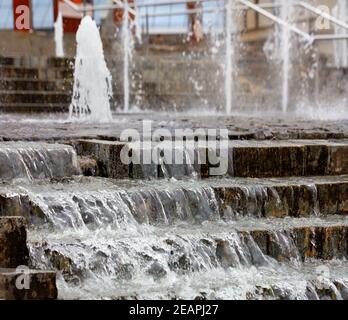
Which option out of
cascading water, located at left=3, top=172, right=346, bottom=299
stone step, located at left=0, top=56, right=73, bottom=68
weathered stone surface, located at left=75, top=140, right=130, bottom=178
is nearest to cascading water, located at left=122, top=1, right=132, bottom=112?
stone step, located at left=0, top=56, right=73, bottom=68

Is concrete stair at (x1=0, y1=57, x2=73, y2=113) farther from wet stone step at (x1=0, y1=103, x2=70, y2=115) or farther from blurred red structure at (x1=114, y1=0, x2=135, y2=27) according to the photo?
blurred red structure at (x1=114, y1=0, x2=135, y2=27)

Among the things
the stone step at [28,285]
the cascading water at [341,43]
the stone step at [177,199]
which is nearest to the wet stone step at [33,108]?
the stone step at [177,199]

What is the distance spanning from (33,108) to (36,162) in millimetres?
6412

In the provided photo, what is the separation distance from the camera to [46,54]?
1617 cm

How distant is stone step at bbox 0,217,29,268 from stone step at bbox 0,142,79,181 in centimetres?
145

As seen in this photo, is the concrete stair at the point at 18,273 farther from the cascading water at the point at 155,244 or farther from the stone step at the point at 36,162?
the stone step at the point at 36,162

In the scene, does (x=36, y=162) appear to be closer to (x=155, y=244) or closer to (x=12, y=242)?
(x=155, y=244)

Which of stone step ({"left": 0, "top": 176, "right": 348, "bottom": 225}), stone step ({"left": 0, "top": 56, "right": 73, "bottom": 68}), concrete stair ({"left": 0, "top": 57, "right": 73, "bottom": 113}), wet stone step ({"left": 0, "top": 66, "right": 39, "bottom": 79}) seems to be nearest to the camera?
stone step ({"left": 0, "top": 176, "right": 348, "bottom": 225})

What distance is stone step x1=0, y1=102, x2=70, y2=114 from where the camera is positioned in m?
12.8

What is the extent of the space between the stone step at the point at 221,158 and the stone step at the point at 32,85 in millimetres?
6297

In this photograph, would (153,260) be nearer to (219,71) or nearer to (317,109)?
(317,109)

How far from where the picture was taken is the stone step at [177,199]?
19.5ft

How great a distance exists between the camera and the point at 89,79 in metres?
12.4

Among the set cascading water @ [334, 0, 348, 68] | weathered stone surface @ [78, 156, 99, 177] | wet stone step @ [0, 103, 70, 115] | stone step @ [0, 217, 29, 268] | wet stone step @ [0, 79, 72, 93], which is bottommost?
stone step @ [0, 217, 29, 268]
